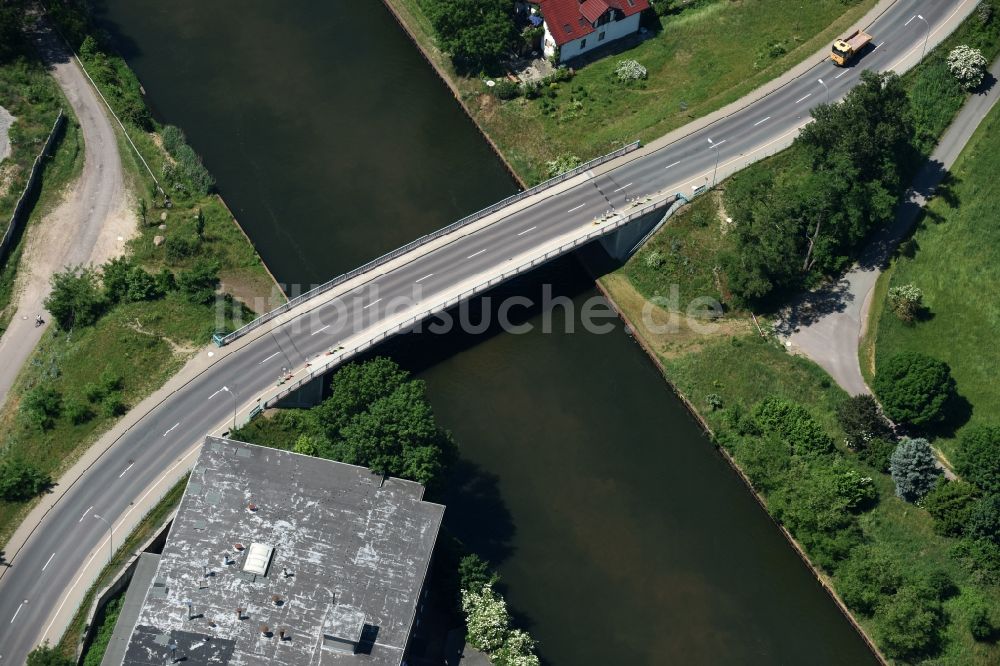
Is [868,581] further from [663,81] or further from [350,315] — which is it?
[663,81]

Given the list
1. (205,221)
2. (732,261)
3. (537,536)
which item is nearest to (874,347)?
(732,261)

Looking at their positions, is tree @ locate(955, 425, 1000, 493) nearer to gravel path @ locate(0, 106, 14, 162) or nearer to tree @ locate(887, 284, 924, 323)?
tree @ locate(887, 284, 924, 323)

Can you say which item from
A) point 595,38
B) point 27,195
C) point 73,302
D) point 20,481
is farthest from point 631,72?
point 20,481

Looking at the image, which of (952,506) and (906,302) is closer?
(952,506)

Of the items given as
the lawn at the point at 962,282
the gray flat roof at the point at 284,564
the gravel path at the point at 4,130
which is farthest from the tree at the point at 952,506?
the gravel path at the point at 4,130

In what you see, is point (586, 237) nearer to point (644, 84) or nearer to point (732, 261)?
point (732, 261)

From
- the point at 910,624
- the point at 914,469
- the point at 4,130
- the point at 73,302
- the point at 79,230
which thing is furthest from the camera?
the point at 4,130

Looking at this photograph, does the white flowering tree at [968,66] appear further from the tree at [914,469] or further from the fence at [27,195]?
the fence at [27,195]
